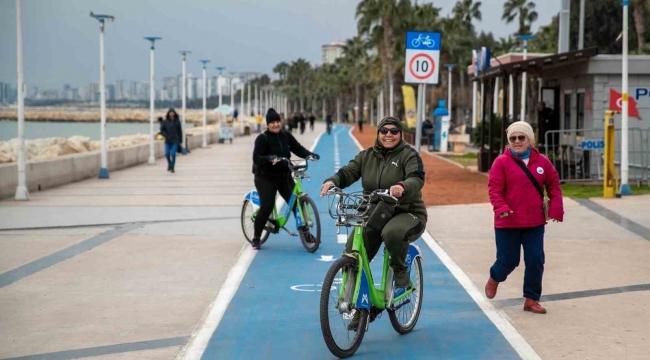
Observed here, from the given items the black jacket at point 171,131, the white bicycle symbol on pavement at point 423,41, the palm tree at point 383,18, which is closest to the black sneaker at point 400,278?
the white bicycle symbol on pavement at point 423,41

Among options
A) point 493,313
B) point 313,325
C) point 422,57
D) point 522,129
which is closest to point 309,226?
point 493,313

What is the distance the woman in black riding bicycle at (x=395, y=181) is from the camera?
271 inches

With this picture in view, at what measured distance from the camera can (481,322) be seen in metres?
7.81

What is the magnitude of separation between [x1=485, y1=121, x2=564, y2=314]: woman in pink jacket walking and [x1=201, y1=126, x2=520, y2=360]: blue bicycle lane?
0.67 meters

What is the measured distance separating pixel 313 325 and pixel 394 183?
4.75ft

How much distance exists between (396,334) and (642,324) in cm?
198

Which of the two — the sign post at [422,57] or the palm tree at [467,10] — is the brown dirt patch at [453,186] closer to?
the sign post at [422,57]

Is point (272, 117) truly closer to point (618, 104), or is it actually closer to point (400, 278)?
point (400, 278)

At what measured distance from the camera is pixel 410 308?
7.55 metres

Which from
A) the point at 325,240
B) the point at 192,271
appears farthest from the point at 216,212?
the point at 192,271

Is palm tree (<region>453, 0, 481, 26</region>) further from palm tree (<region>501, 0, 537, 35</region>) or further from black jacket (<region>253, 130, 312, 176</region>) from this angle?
black jacket (<region>253, 130, 312, 176</region>)

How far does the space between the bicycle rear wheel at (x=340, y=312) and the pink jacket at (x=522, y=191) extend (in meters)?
1.78

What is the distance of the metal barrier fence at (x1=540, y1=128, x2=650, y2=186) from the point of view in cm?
2097

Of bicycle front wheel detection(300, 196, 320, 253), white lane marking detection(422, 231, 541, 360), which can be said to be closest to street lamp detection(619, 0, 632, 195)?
white lane marking detection(422, 231, 541, 360)
